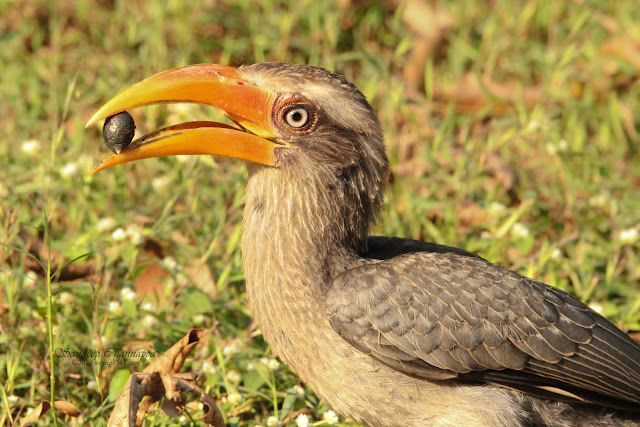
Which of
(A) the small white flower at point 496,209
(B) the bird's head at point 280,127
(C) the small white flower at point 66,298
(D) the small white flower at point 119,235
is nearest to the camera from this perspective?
(B) the bird's head at point 280,127

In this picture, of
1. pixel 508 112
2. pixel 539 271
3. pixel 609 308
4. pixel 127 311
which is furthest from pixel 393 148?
pixel 127 311

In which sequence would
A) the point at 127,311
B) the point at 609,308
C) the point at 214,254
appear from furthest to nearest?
the point at 214,254 → the point at 609,308 → the point at 127,311

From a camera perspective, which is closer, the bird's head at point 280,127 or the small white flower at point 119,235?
the bird's head at point 280,127

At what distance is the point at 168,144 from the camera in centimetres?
386

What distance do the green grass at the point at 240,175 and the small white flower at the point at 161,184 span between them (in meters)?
0.01

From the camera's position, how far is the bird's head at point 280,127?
386 cm

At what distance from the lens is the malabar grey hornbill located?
375 centimetres

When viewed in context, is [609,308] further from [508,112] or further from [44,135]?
[44,135]

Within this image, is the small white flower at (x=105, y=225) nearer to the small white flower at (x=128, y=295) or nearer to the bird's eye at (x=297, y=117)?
the small white flower at (x=128, y=295)

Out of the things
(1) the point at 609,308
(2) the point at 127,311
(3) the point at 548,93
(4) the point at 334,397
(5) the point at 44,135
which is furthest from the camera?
(3) the point at 548,93

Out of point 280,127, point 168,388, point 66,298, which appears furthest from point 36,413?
point 280,127

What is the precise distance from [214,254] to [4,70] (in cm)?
277

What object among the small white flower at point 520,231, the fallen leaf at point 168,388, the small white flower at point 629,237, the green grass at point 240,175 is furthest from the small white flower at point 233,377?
the small white flower at point 629,237

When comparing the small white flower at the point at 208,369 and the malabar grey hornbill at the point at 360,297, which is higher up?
the malabar grey hornbill at the point at 360,297
